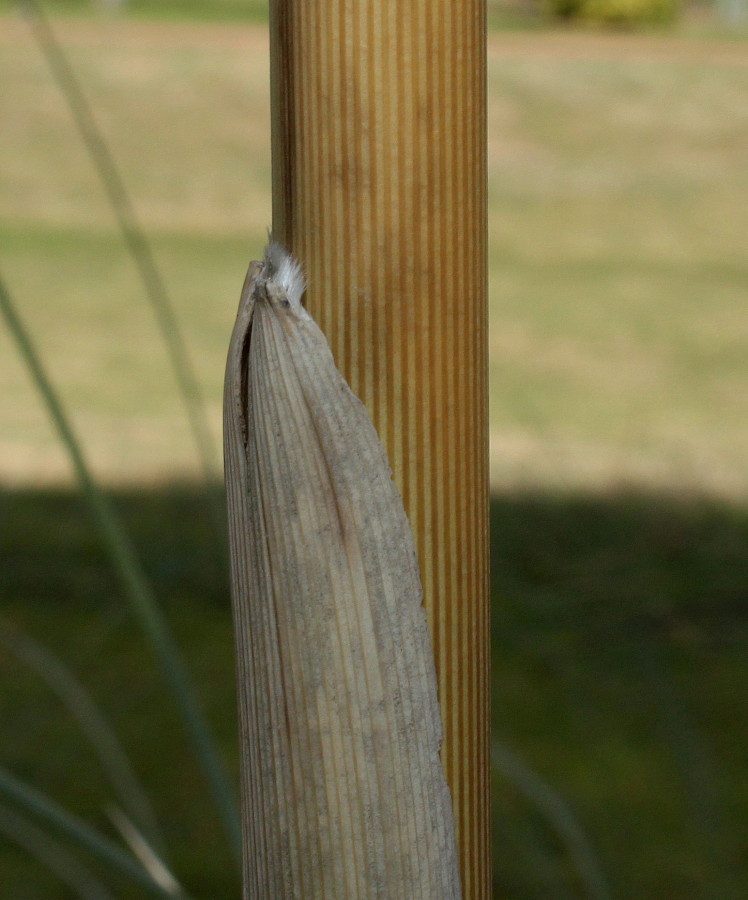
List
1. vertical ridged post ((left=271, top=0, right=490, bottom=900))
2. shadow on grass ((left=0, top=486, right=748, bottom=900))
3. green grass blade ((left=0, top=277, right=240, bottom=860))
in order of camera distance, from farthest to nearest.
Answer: shadow on grass ((left=0, top=486, right=748, bottom=900)), green grass blade ((left=0, top=277, right=240, bottom=860)), vertical ridged post ((left=271, top=0, right=490, bottom=900))

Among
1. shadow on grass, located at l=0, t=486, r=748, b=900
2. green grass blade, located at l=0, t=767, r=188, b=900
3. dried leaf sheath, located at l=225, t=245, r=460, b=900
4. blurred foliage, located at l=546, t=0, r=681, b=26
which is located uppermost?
dried leaf sheath, located at l=225, t=245, r=460, b=900

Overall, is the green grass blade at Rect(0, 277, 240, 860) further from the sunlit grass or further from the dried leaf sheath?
the sunlit grass

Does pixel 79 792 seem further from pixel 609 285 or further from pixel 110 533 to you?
pixel 609 285

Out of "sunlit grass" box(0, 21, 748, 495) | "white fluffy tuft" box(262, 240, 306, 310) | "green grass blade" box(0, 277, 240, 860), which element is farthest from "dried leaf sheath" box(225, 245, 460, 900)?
"sunlit grass" box(0, 21, 748, 495)

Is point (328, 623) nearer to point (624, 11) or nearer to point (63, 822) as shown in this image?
point (63, 822)

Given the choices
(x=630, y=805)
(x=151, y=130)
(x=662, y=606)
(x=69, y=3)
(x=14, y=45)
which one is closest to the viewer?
(x=630, y=805)

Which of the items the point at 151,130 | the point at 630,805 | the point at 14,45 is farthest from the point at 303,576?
the point at 14,45
